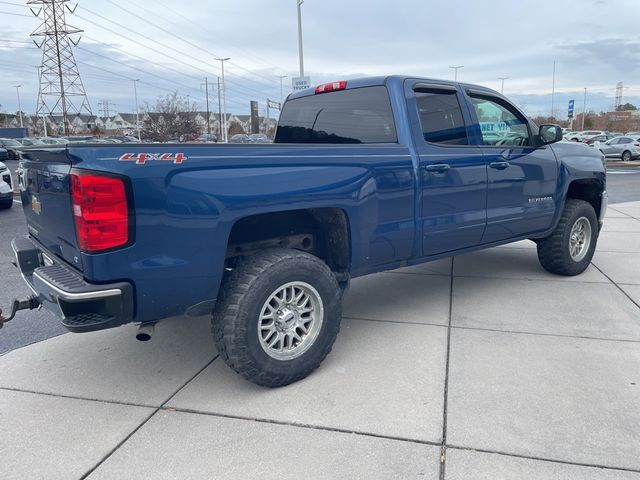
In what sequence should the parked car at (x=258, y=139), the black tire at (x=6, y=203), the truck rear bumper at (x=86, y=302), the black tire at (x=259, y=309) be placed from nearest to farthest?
the truck rear bumper at (x=86, y=302)
the black tire at (x=259, y=309)
the parked car at (x=258, y=139)
the black tire at (x=6, y=203)

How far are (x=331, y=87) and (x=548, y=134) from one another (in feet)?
7.21

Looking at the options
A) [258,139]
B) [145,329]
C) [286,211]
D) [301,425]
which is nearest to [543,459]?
[301,425]

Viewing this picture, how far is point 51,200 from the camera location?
10.3 ft

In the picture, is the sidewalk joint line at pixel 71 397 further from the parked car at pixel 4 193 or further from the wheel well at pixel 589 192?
the parked car at pixel 4 193

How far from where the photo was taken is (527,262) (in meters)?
6.60

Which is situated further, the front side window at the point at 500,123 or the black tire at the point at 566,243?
the black tire at the point at 566,243

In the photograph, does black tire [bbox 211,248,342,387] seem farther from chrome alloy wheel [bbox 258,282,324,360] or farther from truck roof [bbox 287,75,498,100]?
truck roof [bbox 287,75,498,100]

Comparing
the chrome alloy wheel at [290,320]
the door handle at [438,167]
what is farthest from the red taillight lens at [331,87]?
the chrome alloy wheel at [290,320]

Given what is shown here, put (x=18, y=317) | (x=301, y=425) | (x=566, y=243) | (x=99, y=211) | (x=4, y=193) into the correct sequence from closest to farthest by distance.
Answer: (x=99, y=211)
(x=301, y=425)
(x=18, y=317)
(x=566, y=243)
(x=4, y=193)

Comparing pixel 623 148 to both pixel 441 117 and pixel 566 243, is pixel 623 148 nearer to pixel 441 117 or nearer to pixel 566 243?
pixel 566 243

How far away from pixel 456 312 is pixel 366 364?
140 cm

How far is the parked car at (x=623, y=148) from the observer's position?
97.7ft

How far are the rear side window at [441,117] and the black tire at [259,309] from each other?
154 centimetres

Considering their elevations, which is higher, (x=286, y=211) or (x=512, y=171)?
(x=512, y=171)
